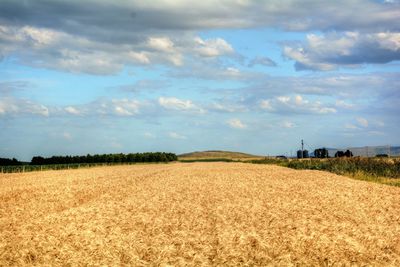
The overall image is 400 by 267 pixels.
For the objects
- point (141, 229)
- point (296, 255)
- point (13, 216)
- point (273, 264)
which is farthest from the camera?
point (13, 216)

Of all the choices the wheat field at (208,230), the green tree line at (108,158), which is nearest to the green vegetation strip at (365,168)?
the wheat field at (208,230)

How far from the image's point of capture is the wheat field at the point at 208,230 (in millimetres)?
10812

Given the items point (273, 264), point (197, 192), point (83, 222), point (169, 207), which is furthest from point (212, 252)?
point (197, 192)

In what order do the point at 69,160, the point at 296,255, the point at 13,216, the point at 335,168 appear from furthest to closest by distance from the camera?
1. the point at 69,160
2. the point at 335,168
3. the point at 13,216
4. the point at 296,255

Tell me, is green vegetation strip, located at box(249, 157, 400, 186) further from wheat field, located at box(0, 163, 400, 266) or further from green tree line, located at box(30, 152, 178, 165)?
green tree line, located at box(30, 152, 178, 165)

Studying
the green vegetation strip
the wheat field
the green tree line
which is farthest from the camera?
the green tree line

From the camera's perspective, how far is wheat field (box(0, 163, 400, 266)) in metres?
10.8

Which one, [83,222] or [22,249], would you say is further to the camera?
[83,222]

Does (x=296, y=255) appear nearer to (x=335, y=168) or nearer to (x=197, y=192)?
(x=197, y=192)

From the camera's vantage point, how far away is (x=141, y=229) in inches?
534

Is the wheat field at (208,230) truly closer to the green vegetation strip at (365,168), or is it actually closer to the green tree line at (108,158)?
the green vegetation strip at (365,168)

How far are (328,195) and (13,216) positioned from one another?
12.1m

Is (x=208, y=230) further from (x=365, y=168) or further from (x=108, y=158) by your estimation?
(x=108, y=158)

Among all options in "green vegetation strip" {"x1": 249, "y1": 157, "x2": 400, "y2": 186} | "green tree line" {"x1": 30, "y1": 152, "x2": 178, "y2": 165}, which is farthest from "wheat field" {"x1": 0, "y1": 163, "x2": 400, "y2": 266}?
"green tree line" {"x1": 30, "y1": 152, "x2": 178, "y2": 165}
